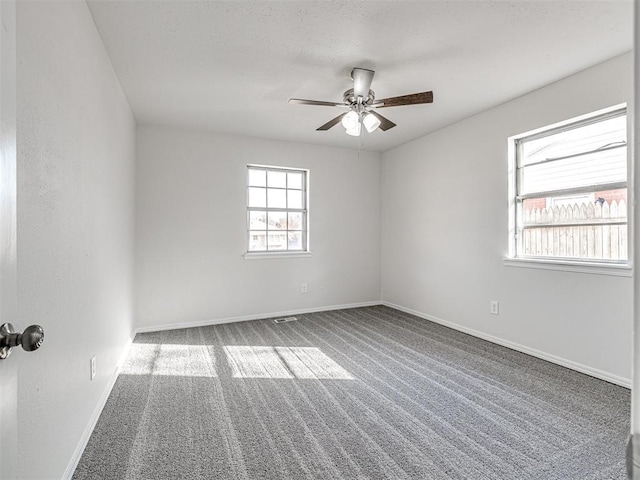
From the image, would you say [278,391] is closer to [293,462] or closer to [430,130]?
[293,462]

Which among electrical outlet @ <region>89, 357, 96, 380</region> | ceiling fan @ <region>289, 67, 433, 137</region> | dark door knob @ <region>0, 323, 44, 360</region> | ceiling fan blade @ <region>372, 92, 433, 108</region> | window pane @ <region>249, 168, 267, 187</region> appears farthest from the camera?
window pane @ <region>249, 168, 267, 187</region>

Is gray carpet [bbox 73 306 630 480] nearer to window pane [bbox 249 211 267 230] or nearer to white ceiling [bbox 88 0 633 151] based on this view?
window pane [bbox 249 211 267 230]

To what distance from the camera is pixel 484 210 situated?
12.1 ft

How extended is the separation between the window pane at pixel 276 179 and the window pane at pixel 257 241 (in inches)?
28.0

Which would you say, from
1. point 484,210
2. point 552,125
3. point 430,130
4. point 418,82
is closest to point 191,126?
point 418,82

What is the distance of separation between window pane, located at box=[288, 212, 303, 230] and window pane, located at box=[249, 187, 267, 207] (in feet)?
1.43

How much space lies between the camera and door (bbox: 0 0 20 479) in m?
0.70

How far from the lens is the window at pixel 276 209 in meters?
4.68

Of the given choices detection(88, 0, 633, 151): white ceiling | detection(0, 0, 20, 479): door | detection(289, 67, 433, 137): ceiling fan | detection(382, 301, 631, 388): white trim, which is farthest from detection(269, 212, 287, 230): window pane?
detection(0, 0, 20, 479): door

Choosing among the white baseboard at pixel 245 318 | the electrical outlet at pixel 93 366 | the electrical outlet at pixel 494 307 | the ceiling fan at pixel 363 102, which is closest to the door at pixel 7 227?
the electrical outlet at pixel 93 366

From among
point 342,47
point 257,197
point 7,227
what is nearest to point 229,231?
point 257,197

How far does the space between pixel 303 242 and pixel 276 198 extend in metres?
0.76

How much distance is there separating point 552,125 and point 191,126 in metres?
3.80

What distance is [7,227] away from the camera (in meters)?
0.73
